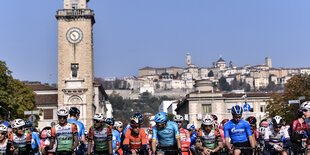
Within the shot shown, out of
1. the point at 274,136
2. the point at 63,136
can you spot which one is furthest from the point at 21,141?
the point at 274,136

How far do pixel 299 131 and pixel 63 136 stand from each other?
19.3 ft

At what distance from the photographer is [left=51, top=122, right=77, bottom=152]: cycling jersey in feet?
41.0

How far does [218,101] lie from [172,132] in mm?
74375

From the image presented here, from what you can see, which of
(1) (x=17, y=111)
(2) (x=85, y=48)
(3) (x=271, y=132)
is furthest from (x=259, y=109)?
(3) (x=271, y=132)

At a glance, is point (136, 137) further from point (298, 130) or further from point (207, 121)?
point (298, 130)

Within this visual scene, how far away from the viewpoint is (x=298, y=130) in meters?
12.7

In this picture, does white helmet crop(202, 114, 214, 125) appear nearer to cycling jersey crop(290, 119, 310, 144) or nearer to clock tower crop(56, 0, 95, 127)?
cycling jersey crop(290, 119, 310, 144)

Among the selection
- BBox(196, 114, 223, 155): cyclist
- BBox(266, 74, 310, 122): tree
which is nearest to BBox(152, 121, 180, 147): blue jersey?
BBox(196, 114, 223, 155): cyclist

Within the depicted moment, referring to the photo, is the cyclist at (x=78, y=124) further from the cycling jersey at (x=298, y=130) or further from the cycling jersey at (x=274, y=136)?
the cycling jersey at (x=298, y=130)

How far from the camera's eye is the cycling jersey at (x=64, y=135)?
41.0ft

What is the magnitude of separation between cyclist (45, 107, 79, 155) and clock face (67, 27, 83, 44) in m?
64.0

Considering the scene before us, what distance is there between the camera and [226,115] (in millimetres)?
85938

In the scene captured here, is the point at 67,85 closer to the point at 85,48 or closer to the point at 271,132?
the point at 85,48

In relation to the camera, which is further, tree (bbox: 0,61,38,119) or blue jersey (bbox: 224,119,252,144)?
tree (bbox: 0,61,38,119)
